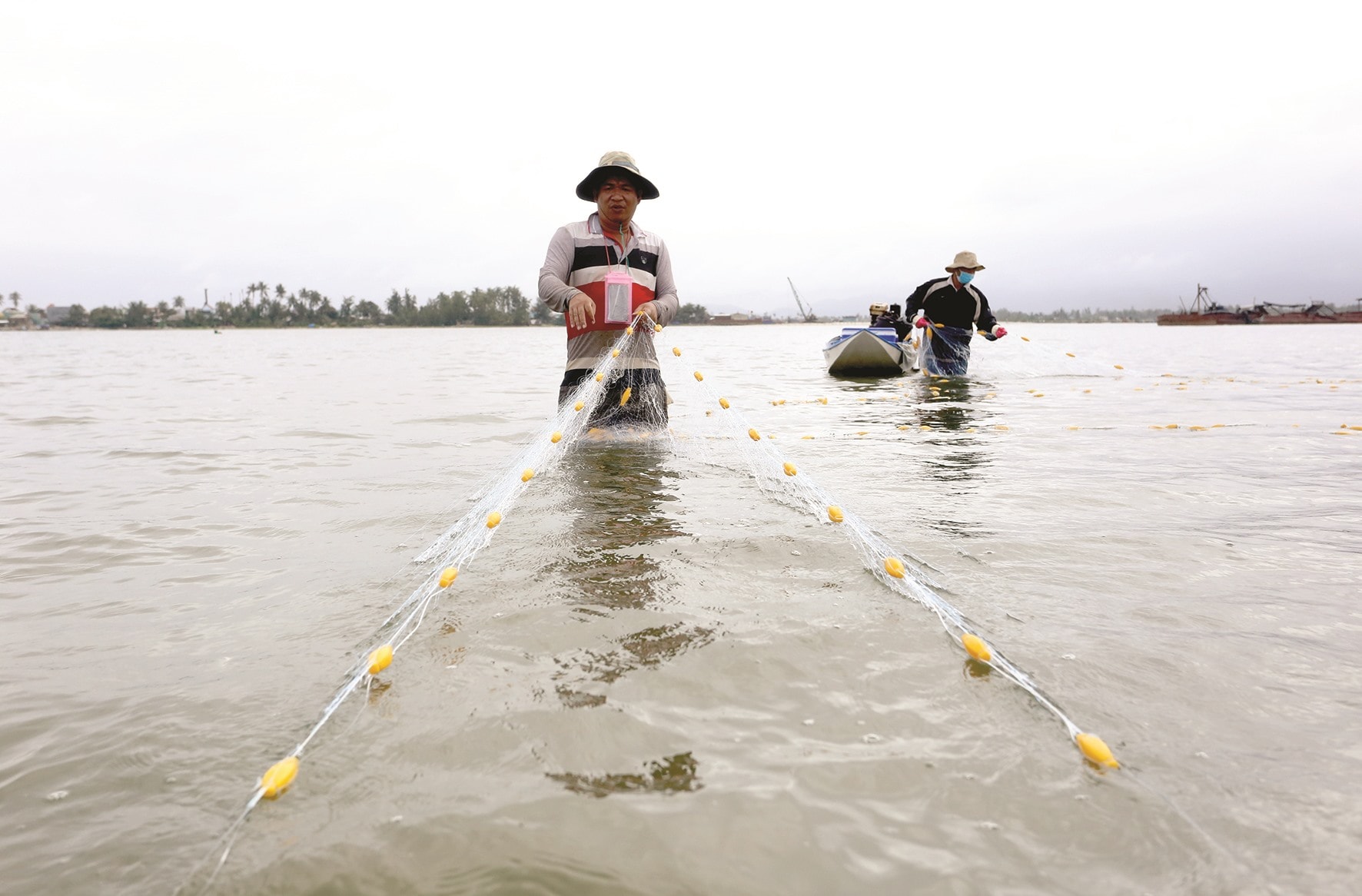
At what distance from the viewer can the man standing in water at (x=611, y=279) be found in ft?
21.2

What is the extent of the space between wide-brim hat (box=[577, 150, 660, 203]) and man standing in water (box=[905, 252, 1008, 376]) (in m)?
9.17

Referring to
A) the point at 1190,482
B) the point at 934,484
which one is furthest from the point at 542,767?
the point at 1190,482

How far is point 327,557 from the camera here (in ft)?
13.7

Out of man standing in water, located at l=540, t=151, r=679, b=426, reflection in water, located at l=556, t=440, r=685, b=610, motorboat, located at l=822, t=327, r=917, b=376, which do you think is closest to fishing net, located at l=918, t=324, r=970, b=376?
motorboat, located at l=822, t=327, r=917, b=376

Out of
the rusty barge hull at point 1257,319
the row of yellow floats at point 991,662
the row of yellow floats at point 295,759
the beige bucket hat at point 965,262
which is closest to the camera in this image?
the row of yellow floats at point 295,759

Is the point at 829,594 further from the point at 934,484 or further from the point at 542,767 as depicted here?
the point at 934,484

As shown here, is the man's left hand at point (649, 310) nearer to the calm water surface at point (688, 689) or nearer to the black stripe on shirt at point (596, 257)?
the black stripe on shirt at point (596, 257)

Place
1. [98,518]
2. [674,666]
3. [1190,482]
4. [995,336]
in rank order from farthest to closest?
1. [995,336]
2. [1190,482]
3. [98,518]
4. [674,666]

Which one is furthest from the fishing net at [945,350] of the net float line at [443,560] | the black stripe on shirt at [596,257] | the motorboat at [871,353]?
the net float line at [443,560]

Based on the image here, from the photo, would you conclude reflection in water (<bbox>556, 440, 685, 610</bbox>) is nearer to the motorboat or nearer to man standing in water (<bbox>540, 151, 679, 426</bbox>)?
man standing in water (<bbox>540, 151, 679, 426</bbox>)

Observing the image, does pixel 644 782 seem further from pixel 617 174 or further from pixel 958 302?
pixel 958 302

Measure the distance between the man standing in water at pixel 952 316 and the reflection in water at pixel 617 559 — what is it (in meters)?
9.75

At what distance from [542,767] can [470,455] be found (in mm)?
5777

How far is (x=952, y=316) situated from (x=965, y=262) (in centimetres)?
117
